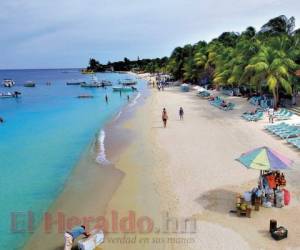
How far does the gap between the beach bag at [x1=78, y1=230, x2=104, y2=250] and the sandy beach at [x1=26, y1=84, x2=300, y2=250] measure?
22cm

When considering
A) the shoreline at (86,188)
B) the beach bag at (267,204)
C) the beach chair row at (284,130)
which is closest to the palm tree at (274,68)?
the beach chair row at (284,130)

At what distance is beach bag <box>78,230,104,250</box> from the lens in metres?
10.3

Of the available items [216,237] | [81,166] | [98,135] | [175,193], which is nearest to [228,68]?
[98,135]

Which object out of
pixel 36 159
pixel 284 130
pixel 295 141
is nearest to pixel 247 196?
pixel 295 141

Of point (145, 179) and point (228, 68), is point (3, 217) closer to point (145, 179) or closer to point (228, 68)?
point (145, 179)

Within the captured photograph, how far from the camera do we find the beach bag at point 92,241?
10.3 meters

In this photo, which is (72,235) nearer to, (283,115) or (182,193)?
(182,193)

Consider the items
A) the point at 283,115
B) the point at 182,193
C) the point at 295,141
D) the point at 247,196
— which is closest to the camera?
the point at 247,196

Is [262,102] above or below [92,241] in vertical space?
above

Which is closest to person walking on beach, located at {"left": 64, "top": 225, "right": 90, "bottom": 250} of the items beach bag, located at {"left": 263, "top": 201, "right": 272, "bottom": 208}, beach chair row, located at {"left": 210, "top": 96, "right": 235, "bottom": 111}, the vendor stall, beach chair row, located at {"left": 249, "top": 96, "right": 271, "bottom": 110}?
the vendor stall

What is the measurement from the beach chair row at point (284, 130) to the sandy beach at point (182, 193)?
75 cm

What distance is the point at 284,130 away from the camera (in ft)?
72.4

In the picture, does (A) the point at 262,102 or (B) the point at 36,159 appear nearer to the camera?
(B) the point at 36,159

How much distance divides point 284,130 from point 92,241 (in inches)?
610
